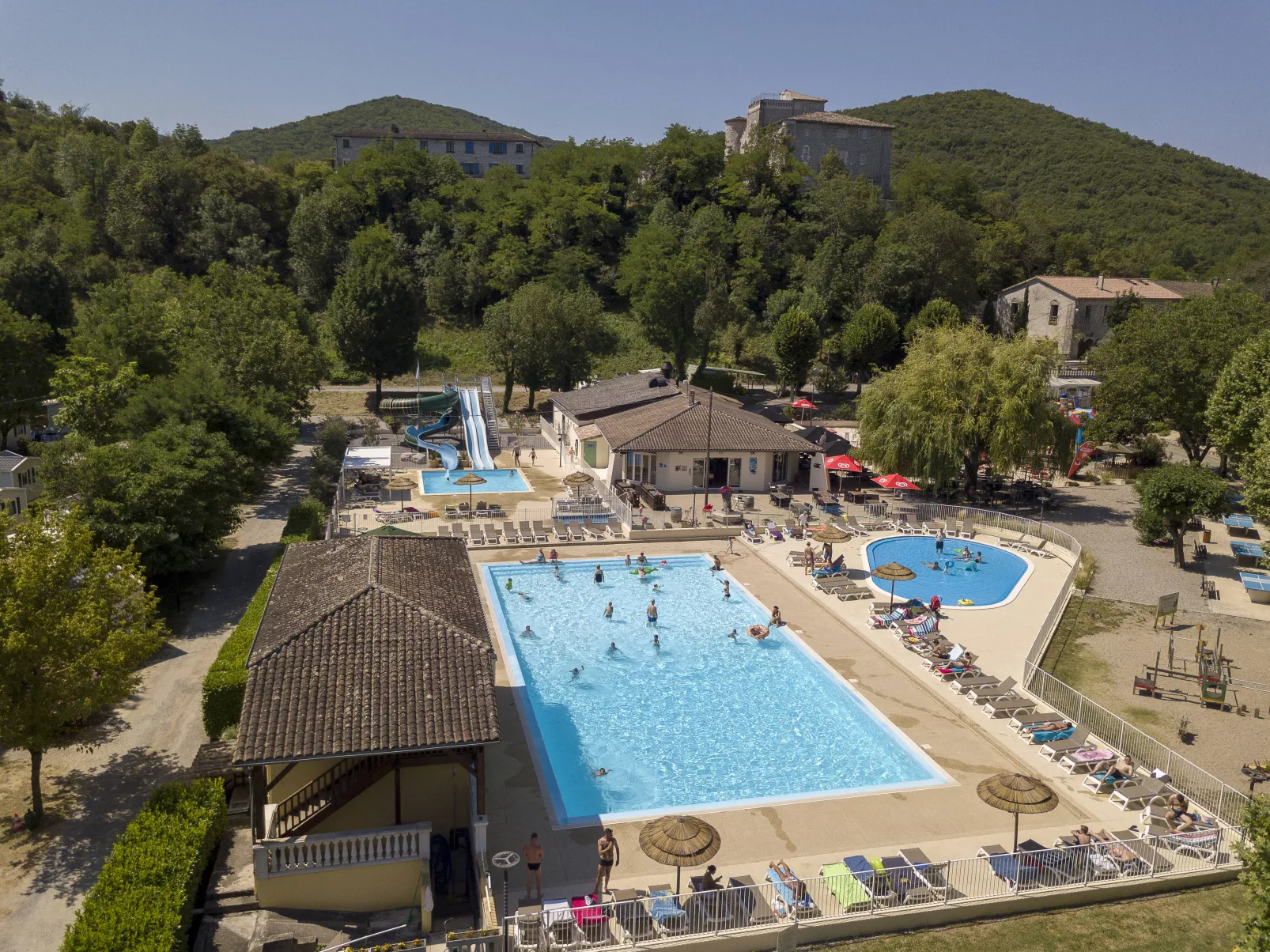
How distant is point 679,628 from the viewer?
25344 millimetres

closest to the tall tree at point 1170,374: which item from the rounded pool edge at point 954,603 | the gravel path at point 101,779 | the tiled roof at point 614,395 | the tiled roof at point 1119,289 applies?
the rounded pool edge at point 954,603

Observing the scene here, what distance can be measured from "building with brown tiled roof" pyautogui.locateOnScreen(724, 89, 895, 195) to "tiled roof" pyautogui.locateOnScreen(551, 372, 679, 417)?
4778cm

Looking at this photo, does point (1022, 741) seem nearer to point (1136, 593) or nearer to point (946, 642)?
point (946, 642)

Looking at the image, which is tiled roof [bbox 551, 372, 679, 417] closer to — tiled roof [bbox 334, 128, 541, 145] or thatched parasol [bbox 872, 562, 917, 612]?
thatched parasol [bbox 872, 562, 917, 612]

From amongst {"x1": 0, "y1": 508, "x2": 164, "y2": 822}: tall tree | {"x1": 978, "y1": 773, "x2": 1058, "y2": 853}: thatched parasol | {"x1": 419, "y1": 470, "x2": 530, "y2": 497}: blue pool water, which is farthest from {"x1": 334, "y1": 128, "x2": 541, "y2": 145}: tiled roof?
{"x1": 978, "y1": 773, "x2": 1058, "y2": 853}: thatched parasol

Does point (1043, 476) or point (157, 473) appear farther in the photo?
point (1043, 476)

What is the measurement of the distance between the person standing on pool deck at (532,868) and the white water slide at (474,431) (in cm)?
3144

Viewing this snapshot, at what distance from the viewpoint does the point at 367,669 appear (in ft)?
45.3

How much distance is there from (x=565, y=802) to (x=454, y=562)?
18.1 feet

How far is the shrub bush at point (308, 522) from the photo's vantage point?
2805cm

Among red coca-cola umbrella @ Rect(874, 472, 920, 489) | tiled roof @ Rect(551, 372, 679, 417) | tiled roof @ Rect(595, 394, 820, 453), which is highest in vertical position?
tiled roof @ Rect(551, 372, 679, 417)

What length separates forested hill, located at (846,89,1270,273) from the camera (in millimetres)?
109938

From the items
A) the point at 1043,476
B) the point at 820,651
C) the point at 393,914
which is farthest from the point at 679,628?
the point at 1043,476

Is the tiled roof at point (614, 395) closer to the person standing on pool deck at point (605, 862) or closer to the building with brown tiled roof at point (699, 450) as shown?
the building with brown tiled roof at point (699, 450)
